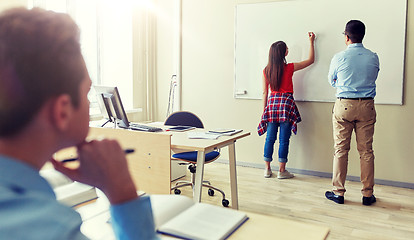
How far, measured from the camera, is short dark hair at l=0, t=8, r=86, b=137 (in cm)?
42

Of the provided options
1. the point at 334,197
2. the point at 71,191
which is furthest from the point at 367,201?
the point at 71,191

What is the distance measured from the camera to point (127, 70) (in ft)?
17.9

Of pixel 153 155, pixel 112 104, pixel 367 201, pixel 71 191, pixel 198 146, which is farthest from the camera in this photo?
pixel 367 201

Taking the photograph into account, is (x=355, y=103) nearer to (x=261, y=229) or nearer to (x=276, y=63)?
(x=276, y=63)

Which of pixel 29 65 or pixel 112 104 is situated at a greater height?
pixel 29 65

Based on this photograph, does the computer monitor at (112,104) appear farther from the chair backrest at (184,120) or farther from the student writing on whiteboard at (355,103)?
the student writing on whiteboard at (355,103)

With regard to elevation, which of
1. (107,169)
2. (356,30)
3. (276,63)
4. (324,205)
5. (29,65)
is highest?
(356,30)

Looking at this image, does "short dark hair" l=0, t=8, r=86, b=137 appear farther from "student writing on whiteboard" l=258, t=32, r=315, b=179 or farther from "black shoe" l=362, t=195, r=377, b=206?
"student writing on whiteboard" l=258, t=32, r=315, b=179

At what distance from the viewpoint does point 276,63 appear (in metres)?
4.29

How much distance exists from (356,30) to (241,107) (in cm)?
195

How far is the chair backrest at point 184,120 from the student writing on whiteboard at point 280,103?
1075mm

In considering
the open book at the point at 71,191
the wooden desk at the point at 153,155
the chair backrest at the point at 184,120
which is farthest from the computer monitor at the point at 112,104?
the open book at the point at 71,191

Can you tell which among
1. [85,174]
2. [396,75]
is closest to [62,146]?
[85,174]

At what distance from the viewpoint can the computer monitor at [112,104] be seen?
2.88m
